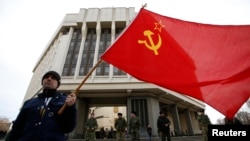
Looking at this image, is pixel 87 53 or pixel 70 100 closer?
pixel 70 100

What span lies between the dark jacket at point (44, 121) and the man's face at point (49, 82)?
0.20 feet

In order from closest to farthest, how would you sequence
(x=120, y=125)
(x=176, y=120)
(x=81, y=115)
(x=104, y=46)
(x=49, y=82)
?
(x=49, y=82), (x=120, y=125), (x=81, y=115), (x=104, y=46), (x=176, y=120)

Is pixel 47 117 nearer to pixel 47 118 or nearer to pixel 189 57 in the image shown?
pixel 47 118

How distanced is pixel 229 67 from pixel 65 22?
82.0ft

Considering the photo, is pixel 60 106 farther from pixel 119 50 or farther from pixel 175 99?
pixel 175 99

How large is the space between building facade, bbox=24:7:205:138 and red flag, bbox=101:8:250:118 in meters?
15.4

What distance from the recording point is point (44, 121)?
7.07ft

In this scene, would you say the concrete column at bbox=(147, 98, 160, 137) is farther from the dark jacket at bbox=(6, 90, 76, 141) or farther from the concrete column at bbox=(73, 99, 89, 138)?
the dark jacket at bbox=(6, 90, 76, 141)

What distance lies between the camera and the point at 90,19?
2475 cm

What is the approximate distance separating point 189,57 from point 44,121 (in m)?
2.86

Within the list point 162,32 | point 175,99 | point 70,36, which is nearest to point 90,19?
point 70,36

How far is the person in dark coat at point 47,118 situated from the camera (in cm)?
210

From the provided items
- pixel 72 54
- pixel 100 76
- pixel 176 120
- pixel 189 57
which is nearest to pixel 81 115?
pixel 100 76

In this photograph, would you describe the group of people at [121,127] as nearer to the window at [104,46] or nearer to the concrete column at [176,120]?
the window at [104,46]
